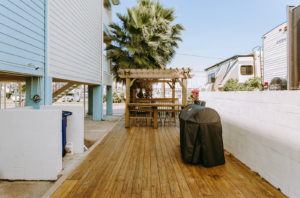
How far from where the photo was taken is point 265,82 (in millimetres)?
6992

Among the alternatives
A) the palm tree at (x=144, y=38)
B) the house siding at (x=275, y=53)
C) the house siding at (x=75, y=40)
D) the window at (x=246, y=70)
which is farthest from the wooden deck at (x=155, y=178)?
the window at (x=246, y=70)

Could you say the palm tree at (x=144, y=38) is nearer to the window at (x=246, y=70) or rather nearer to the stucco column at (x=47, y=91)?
the stucco column at (x=47, y=91)

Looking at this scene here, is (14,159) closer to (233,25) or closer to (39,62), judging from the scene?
(39,62)

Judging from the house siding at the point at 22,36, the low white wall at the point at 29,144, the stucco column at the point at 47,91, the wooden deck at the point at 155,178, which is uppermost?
the house siding at the point at 22,36

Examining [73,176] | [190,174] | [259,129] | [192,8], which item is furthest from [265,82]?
[192,8]

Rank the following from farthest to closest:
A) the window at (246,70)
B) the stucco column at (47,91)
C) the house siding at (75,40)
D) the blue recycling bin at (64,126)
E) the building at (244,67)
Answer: the window at (246,70) < the building at (244,67) < the house siding at (75,40) < the stucco column at (47,91) < the blue recycling bin at (64,126)

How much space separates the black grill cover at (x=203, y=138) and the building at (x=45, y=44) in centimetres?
343

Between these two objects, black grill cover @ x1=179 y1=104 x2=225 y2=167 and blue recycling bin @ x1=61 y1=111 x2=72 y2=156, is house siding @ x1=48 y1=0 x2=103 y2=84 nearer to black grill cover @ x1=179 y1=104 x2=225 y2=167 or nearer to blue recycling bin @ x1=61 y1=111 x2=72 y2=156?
blue recycling bin @ x1=61 y1=111 x2=72 y2=156

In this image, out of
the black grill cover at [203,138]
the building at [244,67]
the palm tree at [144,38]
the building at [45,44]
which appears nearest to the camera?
the black grill cover at [203,138]

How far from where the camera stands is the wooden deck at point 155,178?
94.4 inches

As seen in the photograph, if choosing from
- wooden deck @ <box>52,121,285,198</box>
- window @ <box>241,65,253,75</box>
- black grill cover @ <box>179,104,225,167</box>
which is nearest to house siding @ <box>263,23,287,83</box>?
wooden deck @ <box>52,121,285,198</box>

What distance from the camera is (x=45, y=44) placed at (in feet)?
14.2

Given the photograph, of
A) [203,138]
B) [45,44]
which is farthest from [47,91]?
[203,138]

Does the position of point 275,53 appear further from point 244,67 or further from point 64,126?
point 64,126
